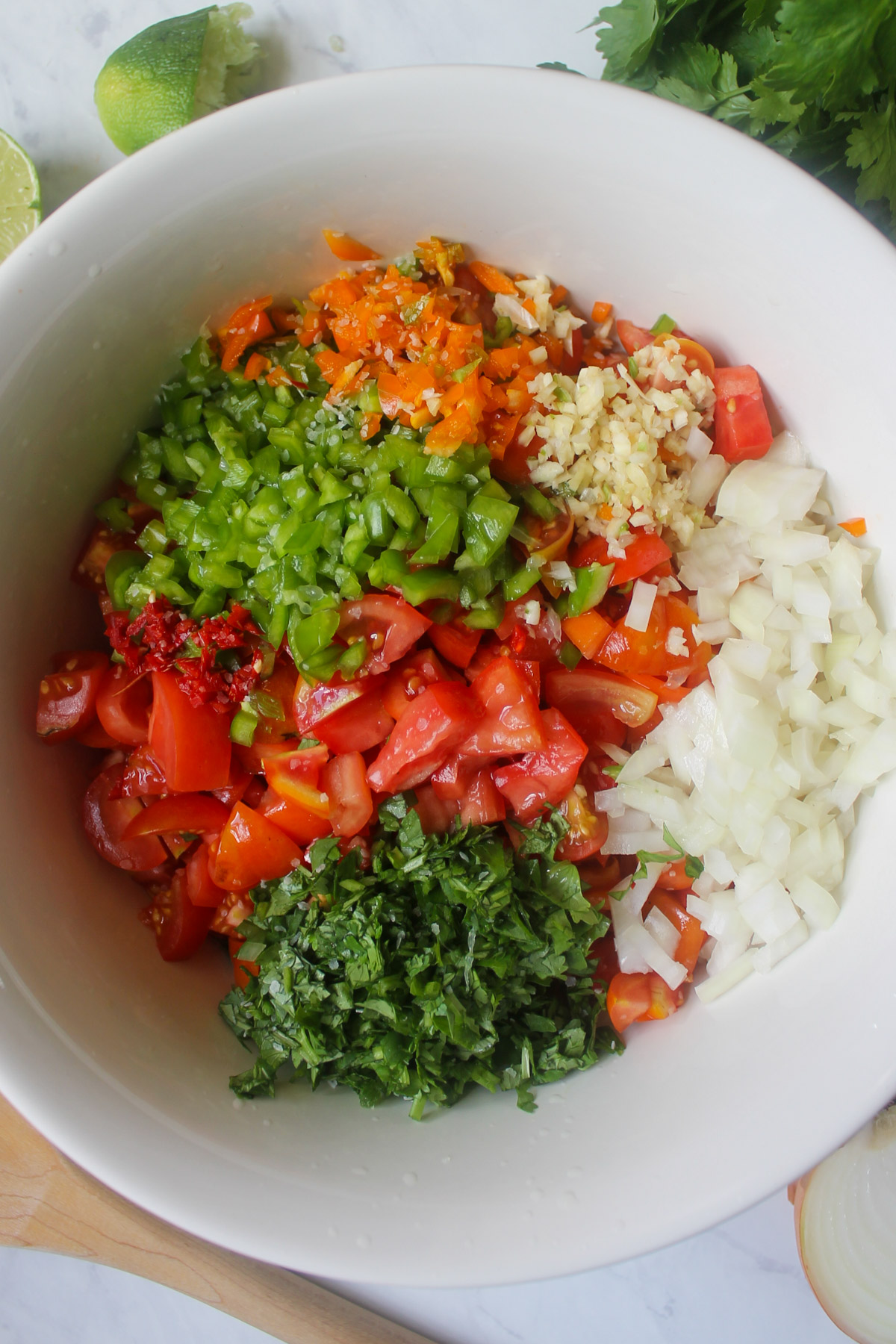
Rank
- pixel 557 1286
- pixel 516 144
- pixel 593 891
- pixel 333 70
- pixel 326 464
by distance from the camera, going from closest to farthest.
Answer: pixel 516 144
pixel 326 464
pixel 593 891
pixel 333 70
pixel 557 1286

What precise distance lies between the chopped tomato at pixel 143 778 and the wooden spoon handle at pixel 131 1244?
31.5 inches

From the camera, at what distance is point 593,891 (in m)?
1.63

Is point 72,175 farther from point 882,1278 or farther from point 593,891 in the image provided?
point 882,1278

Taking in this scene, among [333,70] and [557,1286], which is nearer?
[333,70]

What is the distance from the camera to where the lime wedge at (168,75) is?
5.51 ft

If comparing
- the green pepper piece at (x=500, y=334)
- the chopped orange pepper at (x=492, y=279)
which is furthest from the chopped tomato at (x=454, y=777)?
the chopped orange pepper at (x=492, y=279)

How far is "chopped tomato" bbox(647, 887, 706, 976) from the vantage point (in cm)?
160

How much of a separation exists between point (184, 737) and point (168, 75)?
120 centimetres

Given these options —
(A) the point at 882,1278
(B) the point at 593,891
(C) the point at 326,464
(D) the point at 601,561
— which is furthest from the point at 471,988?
(A) the point at 882,1278

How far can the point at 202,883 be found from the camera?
1623 millimetres

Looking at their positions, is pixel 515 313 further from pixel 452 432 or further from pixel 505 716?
pixel 505 716

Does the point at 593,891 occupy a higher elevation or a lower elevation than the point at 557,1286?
higher

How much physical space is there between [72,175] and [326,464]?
991 millimetres

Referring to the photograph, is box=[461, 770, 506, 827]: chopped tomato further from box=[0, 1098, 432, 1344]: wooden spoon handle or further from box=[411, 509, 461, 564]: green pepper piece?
box=[0, 1098, 432, 1344]: wooden spoon handle
